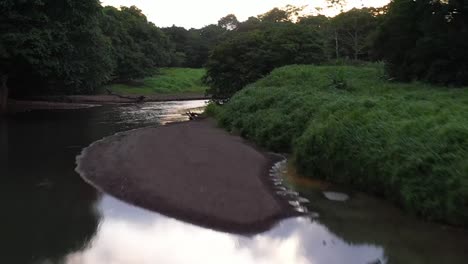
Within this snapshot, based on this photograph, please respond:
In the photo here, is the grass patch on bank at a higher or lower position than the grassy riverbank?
lower

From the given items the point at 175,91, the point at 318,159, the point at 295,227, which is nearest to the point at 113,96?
the point at 175,91

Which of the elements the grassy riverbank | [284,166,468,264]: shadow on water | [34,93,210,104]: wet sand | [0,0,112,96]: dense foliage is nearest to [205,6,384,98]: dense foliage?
[0,0,112,96]: dense foliage

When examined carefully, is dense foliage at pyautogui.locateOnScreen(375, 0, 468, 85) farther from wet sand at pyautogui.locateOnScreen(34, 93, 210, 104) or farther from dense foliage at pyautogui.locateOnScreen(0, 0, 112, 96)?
wet sand at pyautogui.locateOnScreen(34, 93, 210, 104)

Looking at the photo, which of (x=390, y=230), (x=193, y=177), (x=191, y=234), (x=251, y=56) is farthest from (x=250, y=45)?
(x=191, y=234)

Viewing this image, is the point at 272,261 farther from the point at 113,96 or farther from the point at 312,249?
the point at 113,96

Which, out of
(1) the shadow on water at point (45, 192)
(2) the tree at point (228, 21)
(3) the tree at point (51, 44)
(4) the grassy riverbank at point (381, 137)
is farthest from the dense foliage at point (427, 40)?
(2) the tree at point (228, 21)

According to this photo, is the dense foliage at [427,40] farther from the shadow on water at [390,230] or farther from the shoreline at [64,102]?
the shoreline at [64,102]
